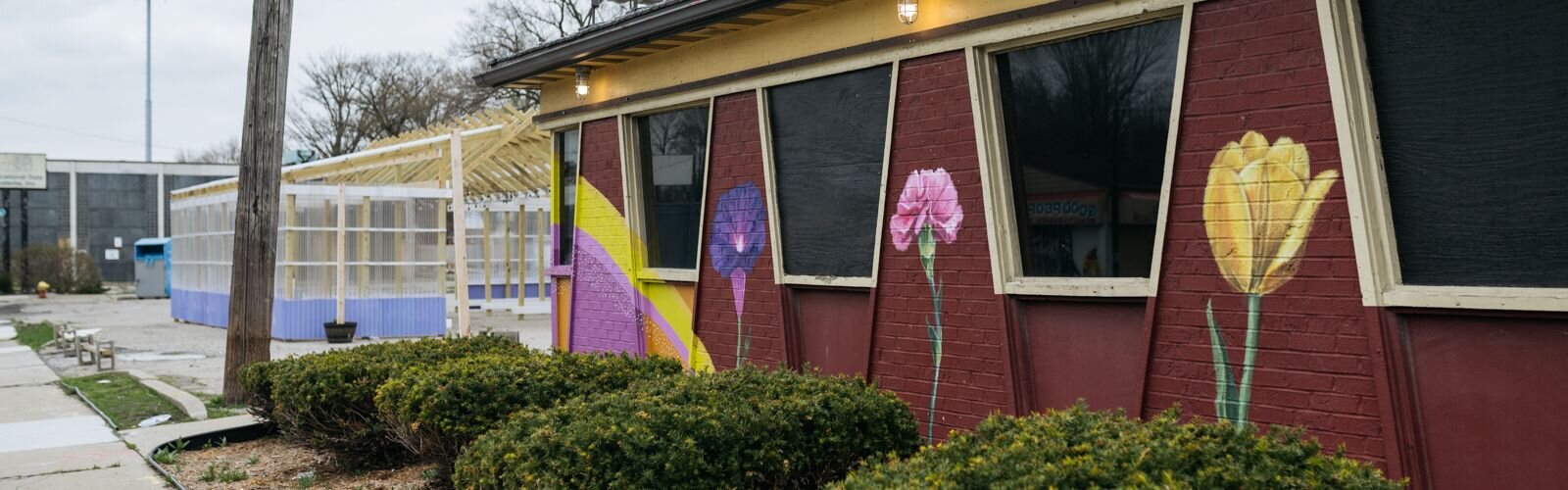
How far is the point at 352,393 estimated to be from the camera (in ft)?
26.4

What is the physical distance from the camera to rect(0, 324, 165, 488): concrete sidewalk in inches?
339

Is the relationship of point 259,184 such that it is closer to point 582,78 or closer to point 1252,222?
point 582,78

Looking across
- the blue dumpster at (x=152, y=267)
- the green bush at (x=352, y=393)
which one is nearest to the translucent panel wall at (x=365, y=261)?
the green bush at (x=352, y=393)

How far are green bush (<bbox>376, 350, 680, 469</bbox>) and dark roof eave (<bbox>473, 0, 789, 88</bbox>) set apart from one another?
2406 mm

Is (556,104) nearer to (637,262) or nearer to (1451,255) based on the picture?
(637,262)

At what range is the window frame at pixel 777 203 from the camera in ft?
24.2

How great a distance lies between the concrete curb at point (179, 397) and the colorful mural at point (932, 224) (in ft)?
24.9

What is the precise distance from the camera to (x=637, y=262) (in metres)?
9.88

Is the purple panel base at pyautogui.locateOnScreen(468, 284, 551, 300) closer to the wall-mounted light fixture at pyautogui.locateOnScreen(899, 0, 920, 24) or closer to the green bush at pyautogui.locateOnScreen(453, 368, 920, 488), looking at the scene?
the wall-mounted light fixture at pyautogui.locateOnScreen(899, 0, 920, 24)

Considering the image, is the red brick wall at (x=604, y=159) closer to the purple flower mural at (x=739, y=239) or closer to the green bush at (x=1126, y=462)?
the purple flower mural at (x=739, y=239)

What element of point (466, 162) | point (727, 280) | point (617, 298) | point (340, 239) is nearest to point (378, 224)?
point (340, 239)

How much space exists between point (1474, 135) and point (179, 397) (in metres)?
11.7

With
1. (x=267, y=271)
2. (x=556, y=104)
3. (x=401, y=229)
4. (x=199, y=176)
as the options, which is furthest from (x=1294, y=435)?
(x=199, y=176)

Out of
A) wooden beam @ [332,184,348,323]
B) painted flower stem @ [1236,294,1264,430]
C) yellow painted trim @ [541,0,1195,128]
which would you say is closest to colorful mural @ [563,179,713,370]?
yellow painted trim @ [541,0,1195,128]
